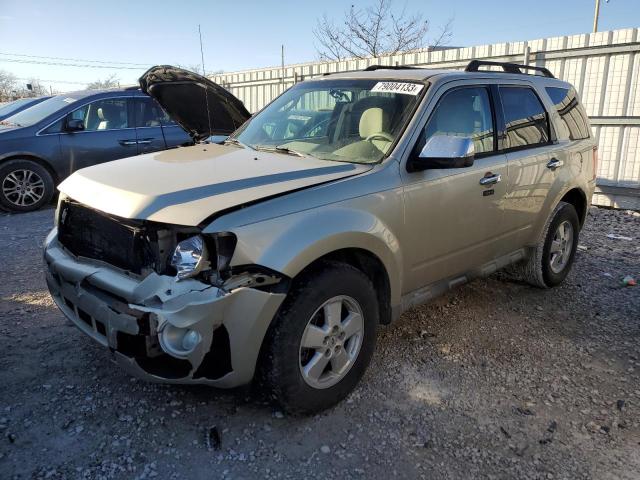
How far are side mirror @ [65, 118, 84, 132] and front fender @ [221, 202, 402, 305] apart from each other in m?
6.68

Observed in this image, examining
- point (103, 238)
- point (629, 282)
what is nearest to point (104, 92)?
point (103, 238)

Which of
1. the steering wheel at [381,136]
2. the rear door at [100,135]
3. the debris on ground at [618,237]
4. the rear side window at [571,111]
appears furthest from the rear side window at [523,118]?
the rear door at [100,135]

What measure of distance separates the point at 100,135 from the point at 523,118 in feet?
21.3

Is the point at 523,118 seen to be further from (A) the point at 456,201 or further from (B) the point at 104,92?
(B) the point at 104,92

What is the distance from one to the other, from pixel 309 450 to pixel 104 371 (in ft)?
4.72

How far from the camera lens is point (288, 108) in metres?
4.01

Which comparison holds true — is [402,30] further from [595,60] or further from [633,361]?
[633,361]

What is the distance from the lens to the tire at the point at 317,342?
253cm

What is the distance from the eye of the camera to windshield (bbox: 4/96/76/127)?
7938mm

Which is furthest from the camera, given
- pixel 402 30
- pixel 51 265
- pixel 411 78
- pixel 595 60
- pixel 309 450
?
pixel 402 30

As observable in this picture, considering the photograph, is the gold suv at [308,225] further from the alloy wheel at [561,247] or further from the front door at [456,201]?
the alloy wheel at [561,247]

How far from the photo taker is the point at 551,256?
15.6 feet

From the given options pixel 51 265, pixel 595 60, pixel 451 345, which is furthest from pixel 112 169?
pixel 595 60

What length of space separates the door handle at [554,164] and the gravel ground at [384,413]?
1270mm
